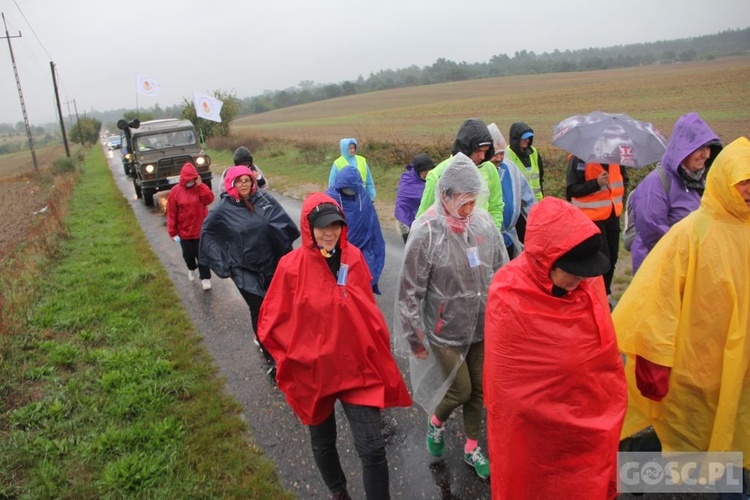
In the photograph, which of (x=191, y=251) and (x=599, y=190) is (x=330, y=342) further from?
(x=191, y=251)

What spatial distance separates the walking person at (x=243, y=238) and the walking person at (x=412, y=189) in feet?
5.42

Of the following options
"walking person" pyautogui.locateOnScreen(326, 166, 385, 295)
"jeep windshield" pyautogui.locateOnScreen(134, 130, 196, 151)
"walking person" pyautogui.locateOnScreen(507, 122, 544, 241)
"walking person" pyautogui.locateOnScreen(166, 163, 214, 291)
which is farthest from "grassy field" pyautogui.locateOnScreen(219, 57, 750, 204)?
"walking person" pyautogui.locateOnScreen(326, 166, 385, 295)

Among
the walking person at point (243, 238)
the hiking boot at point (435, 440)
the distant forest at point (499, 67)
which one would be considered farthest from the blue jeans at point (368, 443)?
the distant forest at point (499, 67)

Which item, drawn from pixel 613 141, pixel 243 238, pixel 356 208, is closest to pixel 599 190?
pixel 613 141

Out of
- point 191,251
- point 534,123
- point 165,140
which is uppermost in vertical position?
point 165,140

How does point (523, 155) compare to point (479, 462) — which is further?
point (523, 155)

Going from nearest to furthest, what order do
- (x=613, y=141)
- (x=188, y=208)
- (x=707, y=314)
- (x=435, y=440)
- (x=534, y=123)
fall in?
(x=707, y=314) → (x=435, y=440) → (x=613, y=141) → (x=188, y=208) → (x=534, y=123)

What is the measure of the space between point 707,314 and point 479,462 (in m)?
1.51

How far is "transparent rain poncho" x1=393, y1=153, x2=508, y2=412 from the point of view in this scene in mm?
2793

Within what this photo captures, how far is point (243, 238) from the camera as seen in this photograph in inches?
171

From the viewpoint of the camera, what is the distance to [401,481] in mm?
3066

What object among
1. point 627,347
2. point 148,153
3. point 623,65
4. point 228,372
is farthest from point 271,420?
point 623,65

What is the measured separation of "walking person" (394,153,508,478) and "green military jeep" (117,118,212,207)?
509 inches

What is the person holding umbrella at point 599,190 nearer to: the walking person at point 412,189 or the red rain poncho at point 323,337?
the walking person at point 412,189
